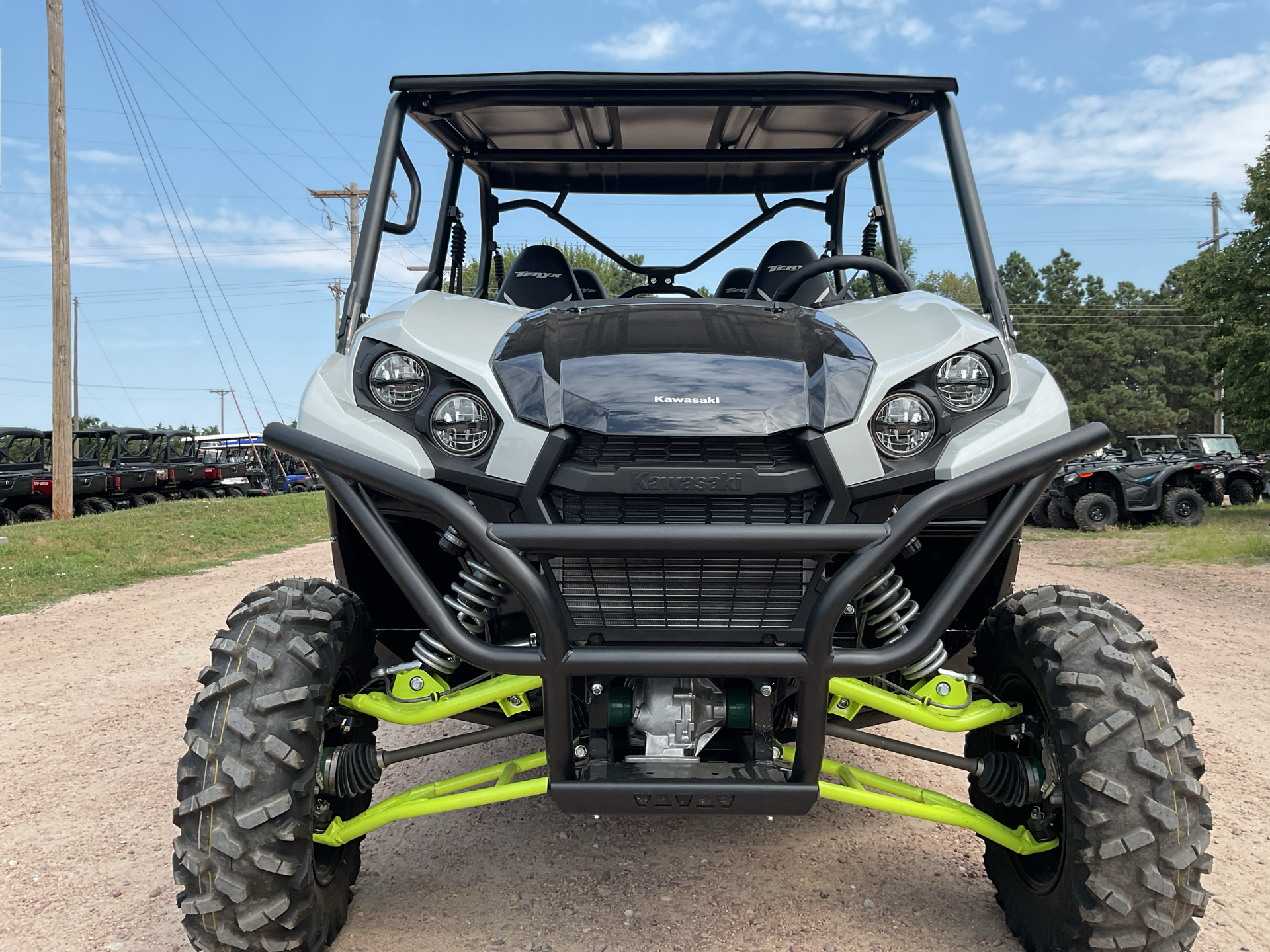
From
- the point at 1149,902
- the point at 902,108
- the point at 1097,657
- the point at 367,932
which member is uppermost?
the point at 902,108

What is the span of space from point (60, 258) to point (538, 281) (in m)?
18.1

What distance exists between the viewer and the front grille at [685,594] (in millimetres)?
2145

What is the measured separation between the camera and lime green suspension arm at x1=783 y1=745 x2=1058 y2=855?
2.33 metres

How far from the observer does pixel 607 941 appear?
103 inches

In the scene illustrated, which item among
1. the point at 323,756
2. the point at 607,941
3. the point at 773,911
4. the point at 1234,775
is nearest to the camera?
the point at 323,756

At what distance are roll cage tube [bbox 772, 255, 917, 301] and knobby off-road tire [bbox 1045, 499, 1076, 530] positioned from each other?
17.0 m

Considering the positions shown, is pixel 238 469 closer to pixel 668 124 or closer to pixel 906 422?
pixel 668 124

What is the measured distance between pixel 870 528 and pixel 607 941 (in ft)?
4.69

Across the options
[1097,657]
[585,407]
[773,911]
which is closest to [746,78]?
[585,407]

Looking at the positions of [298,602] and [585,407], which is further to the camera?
[298,602]

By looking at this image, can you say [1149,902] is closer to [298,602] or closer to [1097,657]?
[1097,657]

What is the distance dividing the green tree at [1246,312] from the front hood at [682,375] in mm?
24073

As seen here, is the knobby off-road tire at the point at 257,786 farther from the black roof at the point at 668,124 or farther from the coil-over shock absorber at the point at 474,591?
the black roof at the point at 668,124

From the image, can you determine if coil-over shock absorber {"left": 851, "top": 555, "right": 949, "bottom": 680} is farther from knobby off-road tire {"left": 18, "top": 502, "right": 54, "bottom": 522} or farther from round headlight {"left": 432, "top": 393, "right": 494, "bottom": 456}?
knobby off-road tire {"left": 18, "top": 502, "right": 54, "bottom": 522}
